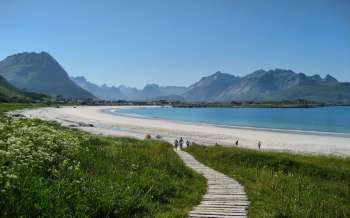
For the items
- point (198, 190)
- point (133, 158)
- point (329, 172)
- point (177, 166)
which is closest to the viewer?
point (198, 190)

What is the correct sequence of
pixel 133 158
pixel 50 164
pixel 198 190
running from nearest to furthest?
pixel 50 164
pixel 198 190
pixel 133 158

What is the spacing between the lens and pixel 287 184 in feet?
67.1

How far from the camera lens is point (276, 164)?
31.0m

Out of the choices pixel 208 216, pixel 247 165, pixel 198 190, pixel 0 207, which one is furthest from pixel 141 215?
pixel 247 165

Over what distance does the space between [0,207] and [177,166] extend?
14.6m

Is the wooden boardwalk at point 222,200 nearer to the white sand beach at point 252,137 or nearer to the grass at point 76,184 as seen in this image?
the grass at point 76,184

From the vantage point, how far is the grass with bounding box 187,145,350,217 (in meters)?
15.1

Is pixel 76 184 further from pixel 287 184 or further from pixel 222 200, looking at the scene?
pixel 287 184

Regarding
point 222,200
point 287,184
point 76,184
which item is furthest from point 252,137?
point 76,184

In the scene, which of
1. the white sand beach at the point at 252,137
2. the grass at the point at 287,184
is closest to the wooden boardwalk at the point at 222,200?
Result: the grass at the point at 287,184

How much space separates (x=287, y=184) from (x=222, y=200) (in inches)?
216

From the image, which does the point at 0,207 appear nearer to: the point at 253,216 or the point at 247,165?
the point at 253,216

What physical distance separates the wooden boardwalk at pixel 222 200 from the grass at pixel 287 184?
0.40m

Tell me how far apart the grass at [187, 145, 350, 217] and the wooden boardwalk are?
399 millimetres
